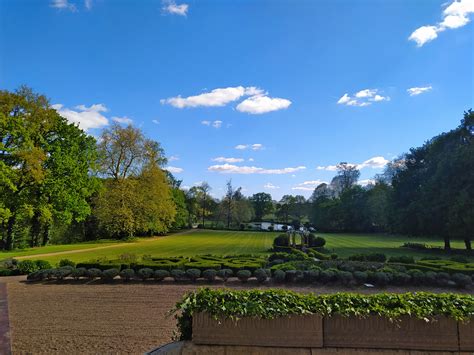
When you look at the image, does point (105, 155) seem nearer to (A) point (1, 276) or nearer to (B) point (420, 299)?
(A) point (1, 276)

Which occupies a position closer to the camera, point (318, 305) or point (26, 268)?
point (318, 305)

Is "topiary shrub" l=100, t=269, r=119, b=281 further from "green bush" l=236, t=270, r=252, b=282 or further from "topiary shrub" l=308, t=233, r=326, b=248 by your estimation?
"topiary shrub" l=308, t=233, r=326, b=248

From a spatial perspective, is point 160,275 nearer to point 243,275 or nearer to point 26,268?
point 243,275

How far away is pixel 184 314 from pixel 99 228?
39156 millimetres

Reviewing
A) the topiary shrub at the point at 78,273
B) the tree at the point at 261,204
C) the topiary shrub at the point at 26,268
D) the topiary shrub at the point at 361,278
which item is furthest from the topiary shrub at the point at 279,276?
the tree at the point at 261,204

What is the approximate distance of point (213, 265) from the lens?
13.2 m

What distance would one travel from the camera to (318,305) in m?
4.23

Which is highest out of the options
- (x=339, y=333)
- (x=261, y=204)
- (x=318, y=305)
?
(x=261, y=204)

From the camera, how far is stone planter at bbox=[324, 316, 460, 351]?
4.03m

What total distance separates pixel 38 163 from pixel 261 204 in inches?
2495

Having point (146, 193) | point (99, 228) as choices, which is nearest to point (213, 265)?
point (146, 193)

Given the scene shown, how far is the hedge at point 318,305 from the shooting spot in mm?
4105

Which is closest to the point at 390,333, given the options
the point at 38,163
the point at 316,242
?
the point at 316,242

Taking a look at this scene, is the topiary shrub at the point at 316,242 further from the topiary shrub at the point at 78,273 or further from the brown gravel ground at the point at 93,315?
the topiary shrub at the point at 78,273
